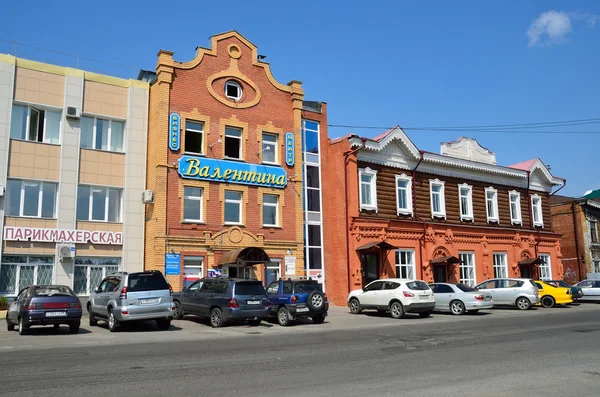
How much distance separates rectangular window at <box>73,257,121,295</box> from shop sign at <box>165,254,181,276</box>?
2.40 metres

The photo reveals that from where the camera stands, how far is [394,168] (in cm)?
3144

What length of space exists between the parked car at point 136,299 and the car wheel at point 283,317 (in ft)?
13.7

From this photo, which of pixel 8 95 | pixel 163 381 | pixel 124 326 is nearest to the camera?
pixel 163 381

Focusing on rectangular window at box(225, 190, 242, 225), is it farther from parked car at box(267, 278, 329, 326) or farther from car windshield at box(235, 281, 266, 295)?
car windshield at box(235, 281, 266, 295)

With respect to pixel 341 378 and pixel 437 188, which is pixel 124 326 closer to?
pixel 341 378

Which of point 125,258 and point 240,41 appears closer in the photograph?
point 125,258

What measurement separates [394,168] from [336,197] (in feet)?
14.5

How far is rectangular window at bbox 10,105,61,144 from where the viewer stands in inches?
881

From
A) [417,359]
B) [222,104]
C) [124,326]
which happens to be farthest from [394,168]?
[417,359]

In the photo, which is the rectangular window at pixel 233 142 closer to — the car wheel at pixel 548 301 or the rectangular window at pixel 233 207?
the rectangular window at pixel 233 207

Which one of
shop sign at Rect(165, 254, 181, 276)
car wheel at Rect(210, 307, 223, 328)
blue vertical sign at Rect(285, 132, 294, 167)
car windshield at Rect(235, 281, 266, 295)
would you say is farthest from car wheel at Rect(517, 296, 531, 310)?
shop sign at Rect(165, 254, 181, 276)

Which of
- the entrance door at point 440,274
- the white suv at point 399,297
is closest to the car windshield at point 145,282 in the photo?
the white suv at point 399,297

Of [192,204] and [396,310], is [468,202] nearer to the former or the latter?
[396,310]

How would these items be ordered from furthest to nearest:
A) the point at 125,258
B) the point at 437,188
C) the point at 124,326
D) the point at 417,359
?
the point at 437,188 < the point at 125,258 < the point at 124,326 < the point at 417,359
